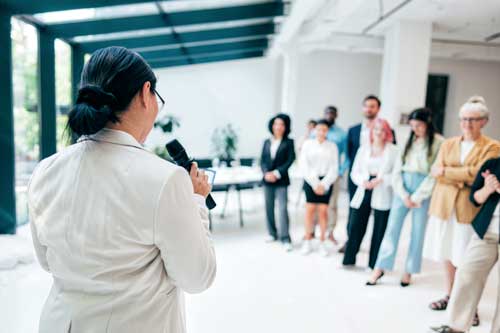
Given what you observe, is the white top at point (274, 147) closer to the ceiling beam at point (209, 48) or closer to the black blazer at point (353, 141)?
the black blazer at point (353, 141)

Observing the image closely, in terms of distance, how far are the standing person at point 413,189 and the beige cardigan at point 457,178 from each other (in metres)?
0.22

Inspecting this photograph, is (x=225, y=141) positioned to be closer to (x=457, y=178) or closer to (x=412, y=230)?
(x=412, y=230)

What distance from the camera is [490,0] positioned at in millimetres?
2609

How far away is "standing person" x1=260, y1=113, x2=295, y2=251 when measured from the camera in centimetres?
429

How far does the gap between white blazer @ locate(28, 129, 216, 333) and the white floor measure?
1.75 m

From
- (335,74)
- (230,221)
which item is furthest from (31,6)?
(335,74)

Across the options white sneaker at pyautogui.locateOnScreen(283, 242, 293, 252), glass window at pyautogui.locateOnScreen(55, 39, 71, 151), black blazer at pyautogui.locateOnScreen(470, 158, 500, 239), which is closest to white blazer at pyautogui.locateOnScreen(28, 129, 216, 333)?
black blazer at pyautogui.locateOnScreen(470, 158, 500, 239)

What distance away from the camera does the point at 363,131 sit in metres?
3.87

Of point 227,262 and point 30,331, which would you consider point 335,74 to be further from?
point 30,331

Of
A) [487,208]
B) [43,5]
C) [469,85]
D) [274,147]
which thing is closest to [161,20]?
[43,5]

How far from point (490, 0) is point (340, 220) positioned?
3.82 metres

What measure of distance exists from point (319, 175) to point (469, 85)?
3154 mm

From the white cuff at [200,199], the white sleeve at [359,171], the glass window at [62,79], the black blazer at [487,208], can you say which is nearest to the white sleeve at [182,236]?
the white cuff at [200,199]

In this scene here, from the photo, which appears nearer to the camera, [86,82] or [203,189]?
[86,82]
